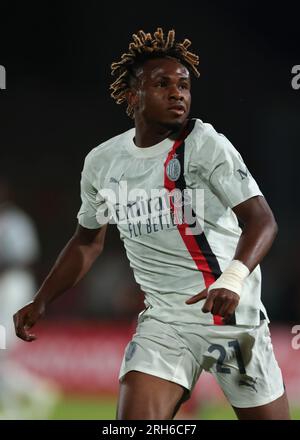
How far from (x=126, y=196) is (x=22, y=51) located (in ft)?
31.4

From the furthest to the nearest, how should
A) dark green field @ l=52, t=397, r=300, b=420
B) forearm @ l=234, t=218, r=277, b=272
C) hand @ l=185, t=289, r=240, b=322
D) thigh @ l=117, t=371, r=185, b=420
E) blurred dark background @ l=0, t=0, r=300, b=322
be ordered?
blurred dark background @ l=0, t=0, r=300, b=322 < dark green field @ l=52, t=397, r=300, b=420 < thigh @ l=117, t=371, r=185, b=420 < forearm @ l=234, t=218, r=277, b=272 < hand @ l=185, t=289, r=240, b=322

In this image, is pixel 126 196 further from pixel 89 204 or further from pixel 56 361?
pixel 56 361

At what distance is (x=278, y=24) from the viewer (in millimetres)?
13656

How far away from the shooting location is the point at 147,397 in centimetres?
404

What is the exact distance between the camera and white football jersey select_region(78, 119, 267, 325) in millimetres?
4234

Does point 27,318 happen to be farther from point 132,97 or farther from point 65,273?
point 132,97

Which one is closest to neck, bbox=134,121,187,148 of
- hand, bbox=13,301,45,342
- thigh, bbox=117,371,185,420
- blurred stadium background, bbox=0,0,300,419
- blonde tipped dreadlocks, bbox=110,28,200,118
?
blonde tipped dreadlocks, bbox=110,28,200,118

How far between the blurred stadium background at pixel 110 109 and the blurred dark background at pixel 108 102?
17mm

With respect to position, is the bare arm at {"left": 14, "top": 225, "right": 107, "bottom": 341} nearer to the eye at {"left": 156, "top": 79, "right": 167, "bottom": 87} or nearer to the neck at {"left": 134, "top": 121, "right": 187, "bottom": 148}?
the neck at {"left": 134, "top": 121, "right": 187, "bottom": 148}

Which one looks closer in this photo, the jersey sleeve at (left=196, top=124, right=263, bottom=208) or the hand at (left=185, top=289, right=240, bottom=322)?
the hand at (left=185, top=289, right=240, bottom=322)

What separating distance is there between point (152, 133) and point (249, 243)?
98cm

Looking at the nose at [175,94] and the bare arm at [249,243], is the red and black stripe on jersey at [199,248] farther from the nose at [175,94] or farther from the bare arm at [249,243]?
the bare arm at [249,243]

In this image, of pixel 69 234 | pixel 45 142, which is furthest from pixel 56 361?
pixel 45 142

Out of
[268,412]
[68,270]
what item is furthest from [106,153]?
[268,412]
